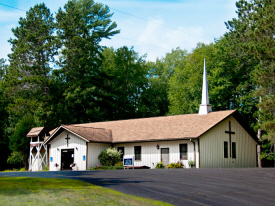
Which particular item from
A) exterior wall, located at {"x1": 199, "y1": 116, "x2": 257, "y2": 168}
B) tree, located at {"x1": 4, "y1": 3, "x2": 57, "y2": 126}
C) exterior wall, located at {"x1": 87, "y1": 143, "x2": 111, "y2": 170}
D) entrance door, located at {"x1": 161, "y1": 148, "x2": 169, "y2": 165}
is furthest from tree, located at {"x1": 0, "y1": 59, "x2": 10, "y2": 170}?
exterior wall, located at {"x1": 199, "y1": 116, "x2": 257, "y2": 168}

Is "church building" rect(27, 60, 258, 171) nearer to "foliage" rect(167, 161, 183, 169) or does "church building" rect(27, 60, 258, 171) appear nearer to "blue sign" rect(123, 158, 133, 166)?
"foliage" rect(167, 161, 183, 169)

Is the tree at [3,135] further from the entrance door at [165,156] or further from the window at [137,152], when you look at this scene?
the entrance door at [165,156]

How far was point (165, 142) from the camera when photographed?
33.2 meters

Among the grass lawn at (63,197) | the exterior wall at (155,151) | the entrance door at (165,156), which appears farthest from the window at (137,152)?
the grass lawn at (63,197)

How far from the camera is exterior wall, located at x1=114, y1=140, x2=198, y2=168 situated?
31.8m

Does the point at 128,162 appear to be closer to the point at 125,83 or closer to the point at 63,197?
the point at 63,197

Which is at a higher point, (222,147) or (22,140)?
(22,140)

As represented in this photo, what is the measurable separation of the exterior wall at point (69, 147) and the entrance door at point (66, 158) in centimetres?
35

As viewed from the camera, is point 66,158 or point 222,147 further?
point 66,158

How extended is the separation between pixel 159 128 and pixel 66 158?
32.2ft

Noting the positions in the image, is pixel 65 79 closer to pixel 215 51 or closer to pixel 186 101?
pixel 186 101

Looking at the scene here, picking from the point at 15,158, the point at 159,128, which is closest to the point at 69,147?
the point at 159,128

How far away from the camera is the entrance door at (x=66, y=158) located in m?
36.5

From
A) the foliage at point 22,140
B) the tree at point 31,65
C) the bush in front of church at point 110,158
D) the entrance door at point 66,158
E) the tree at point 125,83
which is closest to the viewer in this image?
the bush in front of church at point 110,158
